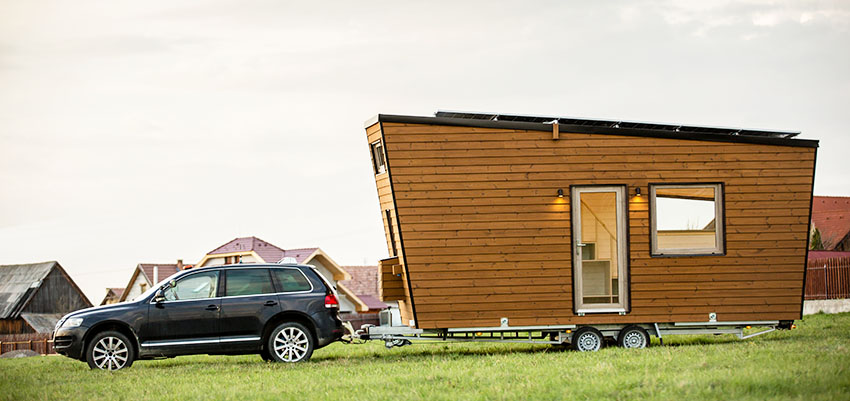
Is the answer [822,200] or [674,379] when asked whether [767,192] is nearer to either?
[674,379]

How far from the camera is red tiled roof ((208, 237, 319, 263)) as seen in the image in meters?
49.5

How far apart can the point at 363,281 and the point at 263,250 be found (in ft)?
34.3

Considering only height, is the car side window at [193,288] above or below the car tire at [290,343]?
above

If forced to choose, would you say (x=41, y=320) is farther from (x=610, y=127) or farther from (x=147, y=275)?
(x=610, y=127)

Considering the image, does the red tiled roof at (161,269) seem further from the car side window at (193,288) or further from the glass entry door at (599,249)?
the glass entry door at (599,249)

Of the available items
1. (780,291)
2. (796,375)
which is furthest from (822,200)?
(796,375)

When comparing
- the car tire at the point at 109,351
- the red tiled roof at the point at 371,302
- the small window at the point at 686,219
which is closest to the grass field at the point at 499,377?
the car tire at the point at 109,351

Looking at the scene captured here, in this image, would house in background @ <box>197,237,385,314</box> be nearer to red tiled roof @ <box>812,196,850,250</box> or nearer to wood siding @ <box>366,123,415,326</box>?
red tiled roof @ <box>812,196,850,250</box>

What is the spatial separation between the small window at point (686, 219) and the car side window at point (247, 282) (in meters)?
5.80

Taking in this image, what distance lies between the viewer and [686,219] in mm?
13883

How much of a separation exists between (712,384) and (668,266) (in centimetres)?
520

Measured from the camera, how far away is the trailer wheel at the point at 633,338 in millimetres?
13609

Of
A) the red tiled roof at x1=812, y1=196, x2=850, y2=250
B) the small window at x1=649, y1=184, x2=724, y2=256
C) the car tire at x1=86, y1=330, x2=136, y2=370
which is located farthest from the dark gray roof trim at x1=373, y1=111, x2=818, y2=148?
the red tiled roof at x1=812, y1=196, x2=850, y2=250

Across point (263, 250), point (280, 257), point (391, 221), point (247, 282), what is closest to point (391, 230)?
point (391, 221)
